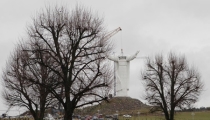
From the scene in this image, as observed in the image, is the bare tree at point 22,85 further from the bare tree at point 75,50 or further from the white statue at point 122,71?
the white statue at point 122,71

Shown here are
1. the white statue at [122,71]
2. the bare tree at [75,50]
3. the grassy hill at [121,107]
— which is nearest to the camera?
the bare tree at [75,50]

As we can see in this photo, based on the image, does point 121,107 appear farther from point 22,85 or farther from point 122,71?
point 22,85

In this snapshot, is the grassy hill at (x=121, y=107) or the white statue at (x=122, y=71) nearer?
the grassy hill at (x=121, y=107)

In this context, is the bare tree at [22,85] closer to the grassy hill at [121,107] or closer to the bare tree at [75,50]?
the bare tree at [75,50]

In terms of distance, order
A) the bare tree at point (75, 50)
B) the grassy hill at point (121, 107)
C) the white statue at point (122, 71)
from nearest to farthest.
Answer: the bare tree at point (75, 50)
the grassy hill at point (121, 107)
the white statue at point (122, 71)

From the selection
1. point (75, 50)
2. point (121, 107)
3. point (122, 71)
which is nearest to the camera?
point (75, 50)

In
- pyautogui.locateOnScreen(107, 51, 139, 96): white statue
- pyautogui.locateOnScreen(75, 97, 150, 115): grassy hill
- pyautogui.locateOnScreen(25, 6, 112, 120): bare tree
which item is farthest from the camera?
pyautogui.locateOnScreen(107, 51, 139, 96): white statue

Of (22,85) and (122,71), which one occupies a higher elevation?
(122,71)

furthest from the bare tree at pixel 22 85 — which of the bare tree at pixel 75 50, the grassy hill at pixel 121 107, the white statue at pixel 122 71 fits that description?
the white statue at pixel 122 71

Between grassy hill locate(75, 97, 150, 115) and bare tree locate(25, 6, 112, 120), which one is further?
grassy hill locate(75, 97, 150, 115)

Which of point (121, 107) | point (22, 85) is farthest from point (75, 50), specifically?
point (121, 107)

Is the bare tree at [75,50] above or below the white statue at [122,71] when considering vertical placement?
below

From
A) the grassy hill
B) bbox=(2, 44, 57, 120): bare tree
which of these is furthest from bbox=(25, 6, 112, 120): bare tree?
the grassy hill

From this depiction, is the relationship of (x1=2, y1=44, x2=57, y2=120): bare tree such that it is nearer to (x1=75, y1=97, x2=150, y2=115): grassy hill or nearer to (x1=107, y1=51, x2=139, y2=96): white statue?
(x1=75, y1=97, x2=150, y2=115): grassy hill
